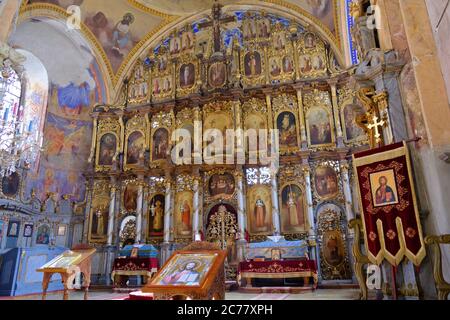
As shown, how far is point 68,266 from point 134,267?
514 cm

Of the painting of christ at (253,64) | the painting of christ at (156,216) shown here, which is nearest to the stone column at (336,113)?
the painting of christ at (253,64)

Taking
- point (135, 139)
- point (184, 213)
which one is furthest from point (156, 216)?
point (135, 139)

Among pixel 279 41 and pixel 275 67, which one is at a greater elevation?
pixel 279 41

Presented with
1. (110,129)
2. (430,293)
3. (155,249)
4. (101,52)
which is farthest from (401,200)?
(101,52)

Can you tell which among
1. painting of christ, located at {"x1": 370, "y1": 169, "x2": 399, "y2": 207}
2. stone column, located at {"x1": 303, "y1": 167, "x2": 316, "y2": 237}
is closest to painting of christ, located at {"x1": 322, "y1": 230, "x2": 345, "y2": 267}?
stone column, located at {"x1": 303, "y1": 167, "x2": 316, "y2": 237}

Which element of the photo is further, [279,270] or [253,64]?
[253,64]

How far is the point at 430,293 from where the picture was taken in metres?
4.21

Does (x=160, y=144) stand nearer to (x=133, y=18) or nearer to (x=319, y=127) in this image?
(x=133, y=18)

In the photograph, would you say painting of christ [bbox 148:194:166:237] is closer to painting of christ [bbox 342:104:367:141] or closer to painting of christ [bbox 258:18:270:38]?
painting of christ [bbox 342:104:367:141]

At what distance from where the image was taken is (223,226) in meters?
12.0

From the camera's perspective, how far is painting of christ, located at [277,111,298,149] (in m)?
12.4

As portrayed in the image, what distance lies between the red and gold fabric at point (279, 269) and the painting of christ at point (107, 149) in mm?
7665

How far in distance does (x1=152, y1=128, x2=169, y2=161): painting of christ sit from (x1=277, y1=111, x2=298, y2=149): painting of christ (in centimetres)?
458

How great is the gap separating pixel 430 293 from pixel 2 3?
9465 millimetres
